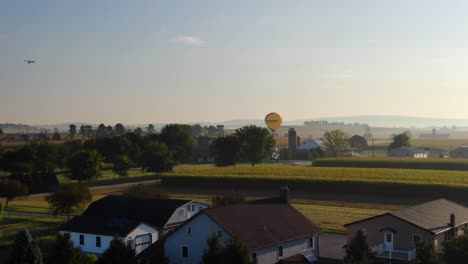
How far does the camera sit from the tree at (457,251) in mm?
31016

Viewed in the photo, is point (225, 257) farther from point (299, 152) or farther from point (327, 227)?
point (299, 152)

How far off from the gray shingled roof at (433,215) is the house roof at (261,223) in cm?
643

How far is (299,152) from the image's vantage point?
15712 cm

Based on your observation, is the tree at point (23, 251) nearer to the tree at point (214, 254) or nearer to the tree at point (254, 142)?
the tree at point (214, 254)

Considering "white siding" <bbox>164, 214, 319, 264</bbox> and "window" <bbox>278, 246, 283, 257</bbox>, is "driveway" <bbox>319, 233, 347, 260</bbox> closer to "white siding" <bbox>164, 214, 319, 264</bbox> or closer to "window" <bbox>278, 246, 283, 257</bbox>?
"white siding" <bbox>164, 214, 319, 264</bbox>

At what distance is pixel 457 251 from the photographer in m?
31.2

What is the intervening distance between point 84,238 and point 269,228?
14.6 meters

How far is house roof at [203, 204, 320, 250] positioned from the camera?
35.0 meters

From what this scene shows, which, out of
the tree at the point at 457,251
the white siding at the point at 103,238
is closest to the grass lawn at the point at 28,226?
the white siding at the point at 103,238

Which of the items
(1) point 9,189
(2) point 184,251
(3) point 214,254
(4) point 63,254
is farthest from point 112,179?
(3) point 214,254

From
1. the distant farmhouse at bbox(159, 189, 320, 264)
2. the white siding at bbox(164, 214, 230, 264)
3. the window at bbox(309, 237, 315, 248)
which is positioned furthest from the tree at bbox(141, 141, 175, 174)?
the white siding at bbox(164, 214, 230, 264)

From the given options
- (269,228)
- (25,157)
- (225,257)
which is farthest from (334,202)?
(25,157)

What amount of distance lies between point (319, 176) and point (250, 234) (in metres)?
48.1

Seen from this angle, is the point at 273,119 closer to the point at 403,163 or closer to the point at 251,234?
the point at 403,163
